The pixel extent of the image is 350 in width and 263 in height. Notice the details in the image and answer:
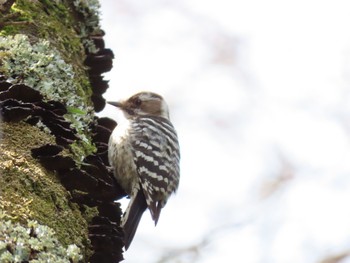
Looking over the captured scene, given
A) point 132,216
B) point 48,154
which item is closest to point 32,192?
point 48,154

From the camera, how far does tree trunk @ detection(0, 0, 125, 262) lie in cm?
222

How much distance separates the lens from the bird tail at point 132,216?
3.55 metres

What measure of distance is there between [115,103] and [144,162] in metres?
0.88

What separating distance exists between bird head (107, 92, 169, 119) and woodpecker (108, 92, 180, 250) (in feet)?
0.69

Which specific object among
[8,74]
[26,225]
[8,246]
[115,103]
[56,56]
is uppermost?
[115,103]

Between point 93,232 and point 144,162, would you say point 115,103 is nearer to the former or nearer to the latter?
point 144,162

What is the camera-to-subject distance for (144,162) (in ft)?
13.7

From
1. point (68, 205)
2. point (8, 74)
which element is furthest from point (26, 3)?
point (68, 205)

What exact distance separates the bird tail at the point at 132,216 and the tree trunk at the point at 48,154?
32cm

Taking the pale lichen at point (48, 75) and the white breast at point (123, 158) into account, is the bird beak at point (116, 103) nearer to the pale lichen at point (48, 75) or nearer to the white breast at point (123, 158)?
the white breast at point (123, 158)

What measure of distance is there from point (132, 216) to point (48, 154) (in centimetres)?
118

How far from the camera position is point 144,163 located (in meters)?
4.17

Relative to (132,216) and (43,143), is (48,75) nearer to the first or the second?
(43,143)

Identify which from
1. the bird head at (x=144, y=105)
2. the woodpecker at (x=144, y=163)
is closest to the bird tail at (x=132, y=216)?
the woodpecker at (x=144, y=163)
